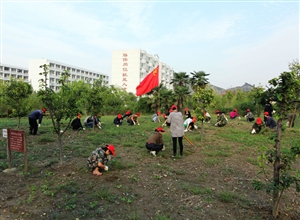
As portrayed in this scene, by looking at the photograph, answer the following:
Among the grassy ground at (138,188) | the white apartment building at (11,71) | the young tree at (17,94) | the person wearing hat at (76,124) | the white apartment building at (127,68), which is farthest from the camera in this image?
the white apartment building at (11,71)

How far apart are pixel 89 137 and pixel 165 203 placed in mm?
6242

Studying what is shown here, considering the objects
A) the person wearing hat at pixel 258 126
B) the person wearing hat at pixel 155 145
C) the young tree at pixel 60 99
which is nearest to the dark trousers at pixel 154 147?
the person wearing hat at pixel 155 145

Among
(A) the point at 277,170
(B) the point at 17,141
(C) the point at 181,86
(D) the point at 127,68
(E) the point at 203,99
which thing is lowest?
(A) the point at 277,170

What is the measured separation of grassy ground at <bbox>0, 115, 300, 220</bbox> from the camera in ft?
13.7

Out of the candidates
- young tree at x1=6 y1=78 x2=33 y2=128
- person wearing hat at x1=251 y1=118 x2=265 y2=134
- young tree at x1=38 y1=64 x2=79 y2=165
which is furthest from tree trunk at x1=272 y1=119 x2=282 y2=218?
young tree at x1=6 y1=78 x2=33 y2=128

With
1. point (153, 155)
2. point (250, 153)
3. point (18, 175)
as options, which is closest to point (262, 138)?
point (250, 153)

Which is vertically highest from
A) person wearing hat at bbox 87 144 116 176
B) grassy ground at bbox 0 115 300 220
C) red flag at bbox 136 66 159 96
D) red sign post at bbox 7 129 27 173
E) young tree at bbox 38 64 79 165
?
red flag at bbox 136 66 159 96

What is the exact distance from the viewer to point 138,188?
509cm

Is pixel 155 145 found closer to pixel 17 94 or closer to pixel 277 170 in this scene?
pixel 277 170

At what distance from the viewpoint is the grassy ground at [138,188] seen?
13.7 feet

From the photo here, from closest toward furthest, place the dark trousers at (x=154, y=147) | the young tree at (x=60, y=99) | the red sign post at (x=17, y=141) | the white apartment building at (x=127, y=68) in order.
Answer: the red sign post at (x=17, y=141) < the young tree at (x=60, y=99) < the dark trousers at (x=154, y=147) < the white apartment building at (x=127, y=68)

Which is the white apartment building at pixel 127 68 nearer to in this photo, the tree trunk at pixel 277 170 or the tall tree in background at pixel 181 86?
the tall tree in background at pixel 181 86

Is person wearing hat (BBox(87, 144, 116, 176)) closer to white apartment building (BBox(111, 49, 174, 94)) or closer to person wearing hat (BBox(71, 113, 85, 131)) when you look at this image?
person wearing hat (BBox(71, 113, 85, 131))

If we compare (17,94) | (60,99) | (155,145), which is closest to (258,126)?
(155,145)
